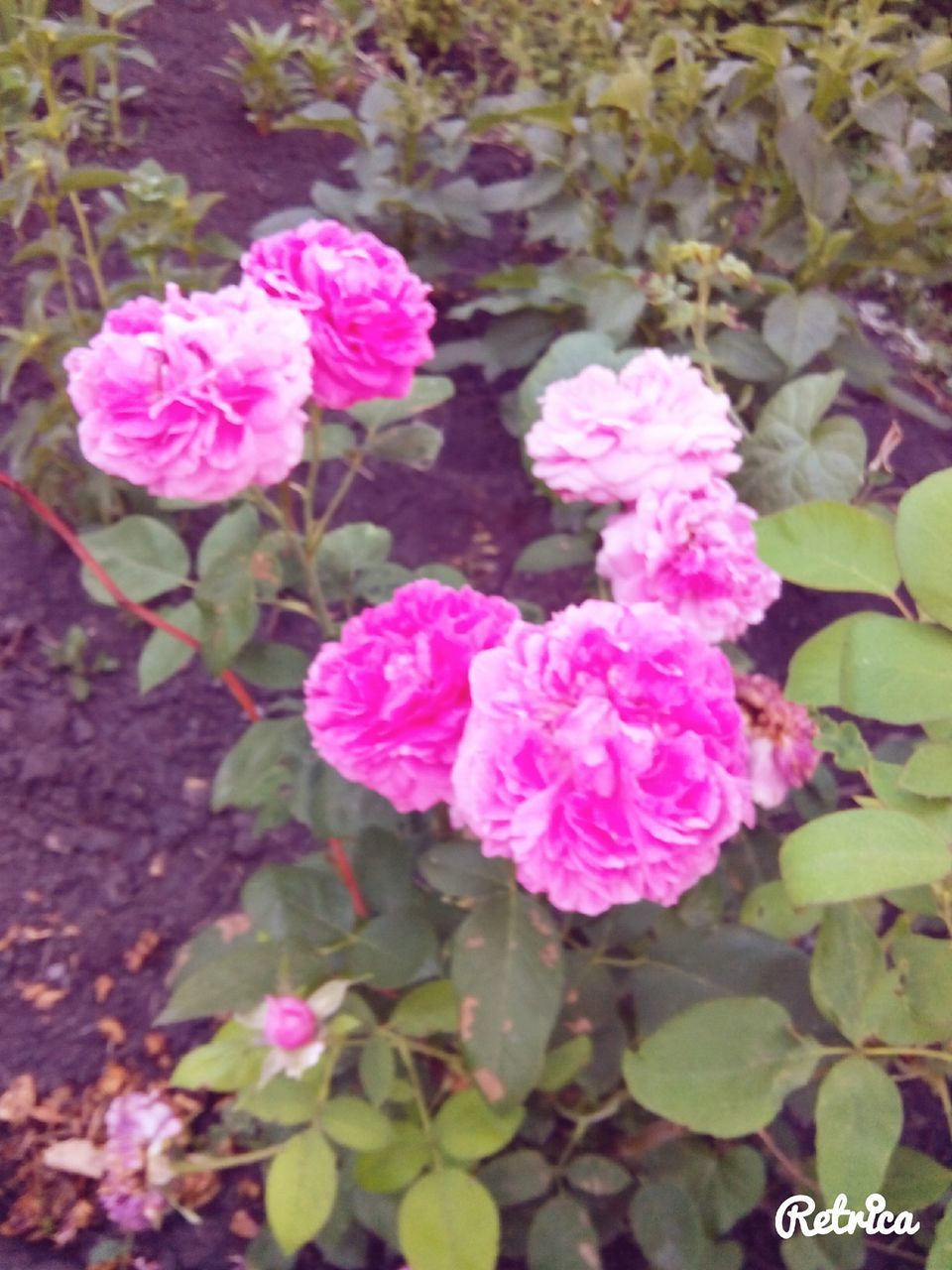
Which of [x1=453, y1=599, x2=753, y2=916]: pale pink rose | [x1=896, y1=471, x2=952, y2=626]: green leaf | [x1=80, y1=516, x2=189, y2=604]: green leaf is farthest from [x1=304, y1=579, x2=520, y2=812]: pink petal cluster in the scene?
[x1=80, y1=516, x2=189, y2=604]: green leaf

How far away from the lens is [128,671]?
1519 mm

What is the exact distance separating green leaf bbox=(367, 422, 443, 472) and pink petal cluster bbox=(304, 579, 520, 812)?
Result: 411 millimetres

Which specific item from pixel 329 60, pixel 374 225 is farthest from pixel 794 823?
pixel 329 60

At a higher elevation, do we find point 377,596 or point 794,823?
point 377,596

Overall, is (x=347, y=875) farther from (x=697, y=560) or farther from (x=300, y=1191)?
(x=697, y=560)

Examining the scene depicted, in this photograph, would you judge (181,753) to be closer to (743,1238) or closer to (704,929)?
(704,929)

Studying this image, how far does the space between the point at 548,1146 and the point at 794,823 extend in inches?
23.7

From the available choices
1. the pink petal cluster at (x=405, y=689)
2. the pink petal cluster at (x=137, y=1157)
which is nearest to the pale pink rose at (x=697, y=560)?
the pink petal cluster at (x=405, y=689)

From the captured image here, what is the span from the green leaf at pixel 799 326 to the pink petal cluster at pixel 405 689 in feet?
3.16

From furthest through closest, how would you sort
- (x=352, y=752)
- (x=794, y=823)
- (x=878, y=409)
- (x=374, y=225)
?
1. (x=878, y=409)
2. (x=374, y=225)
3. (x=794, y=823)
4. (x=352, y=752)

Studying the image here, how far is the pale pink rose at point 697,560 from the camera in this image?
0.75 metres

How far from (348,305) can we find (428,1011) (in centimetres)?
59

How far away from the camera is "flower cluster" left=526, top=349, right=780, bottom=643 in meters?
Result: 0.76

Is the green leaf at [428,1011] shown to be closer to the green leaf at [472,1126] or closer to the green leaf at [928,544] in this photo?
the green leaf at [472,1126]
